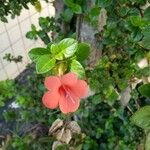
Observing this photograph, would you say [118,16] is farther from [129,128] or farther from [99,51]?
[129,128]

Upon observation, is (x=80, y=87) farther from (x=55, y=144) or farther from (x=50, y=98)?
(x=55, y=144)

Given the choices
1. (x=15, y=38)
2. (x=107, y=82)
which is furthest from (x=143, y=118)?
(x=15, y=38)

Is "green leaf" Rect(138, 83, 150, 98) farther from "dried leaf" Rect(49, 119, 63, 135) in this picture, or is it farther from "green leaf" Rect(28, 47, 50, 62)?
"dried leaf" Rect(49, 119, 63, 135)

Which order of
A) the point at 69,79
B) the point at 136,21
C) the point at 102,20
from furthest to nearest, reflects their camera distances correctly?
the point at 102,20 → the point at 136,21 → the point at 69,79

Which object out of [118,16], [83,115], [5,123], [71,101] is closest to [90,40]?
[118,16]

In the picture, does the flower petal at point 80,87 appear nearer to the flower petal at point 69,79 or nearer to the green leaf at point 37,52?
the flower petal at point 69,79

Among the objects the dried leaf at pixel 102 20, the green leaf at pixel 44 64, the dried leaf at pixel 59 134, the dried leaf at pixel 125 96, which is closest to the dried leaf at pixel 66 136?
the dried leaf at pixel 59 134
